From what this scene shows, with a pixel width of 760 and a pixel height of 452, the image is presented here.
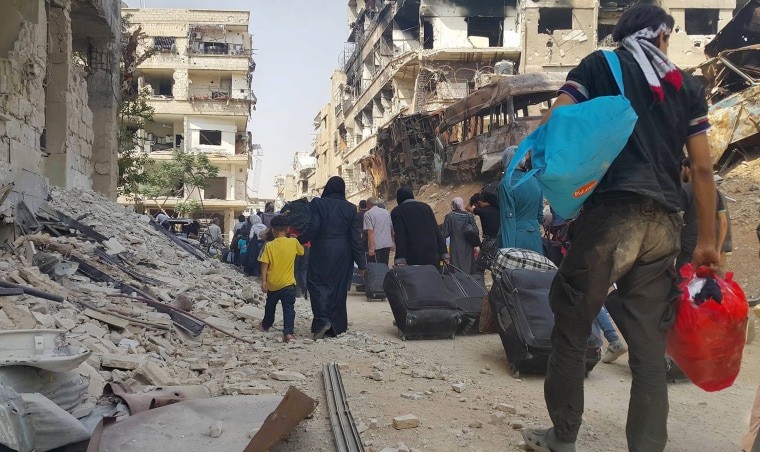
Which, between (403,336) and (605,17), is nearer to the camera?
(403,336)

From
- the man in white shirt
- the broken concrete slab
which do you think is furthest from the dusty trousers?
the man in white shirt

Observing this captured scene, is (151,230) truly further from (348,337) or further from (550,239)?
(550,239)

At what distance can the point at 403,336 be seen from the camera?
19.5ft

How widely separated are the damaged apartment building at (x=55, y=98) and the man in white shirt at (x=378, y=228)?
490cm

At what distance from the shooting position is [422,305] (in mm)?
5793

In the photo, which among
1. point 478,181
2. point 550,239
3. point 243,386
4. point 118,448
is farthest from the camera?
point 478,181

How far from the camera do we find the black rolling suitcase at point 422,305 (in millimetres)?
5770

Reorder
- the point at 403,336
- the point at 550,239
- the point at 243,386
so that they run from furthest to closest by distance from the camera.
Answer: the point at 550,239 → the point at 403,336 → the point at 243,386

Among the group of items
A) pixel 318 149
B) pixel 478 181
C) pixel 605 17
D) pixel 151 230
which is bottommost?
pixel 151 230

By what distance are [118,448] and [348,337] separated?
12.9 feet

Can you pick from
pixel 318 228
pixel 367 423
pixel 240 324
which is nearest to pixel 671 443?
pixel 367 423

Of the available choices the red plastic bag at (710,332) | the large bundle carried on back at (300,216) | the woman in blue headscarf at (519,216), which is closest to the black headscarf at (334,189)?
the large bundle carried on back at (300,216)

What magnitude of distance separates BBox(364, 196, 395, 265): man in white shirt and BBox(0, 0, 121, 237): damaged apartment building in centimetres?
490

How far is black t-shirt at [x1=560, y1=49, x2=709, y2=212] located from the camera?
2400 mm
